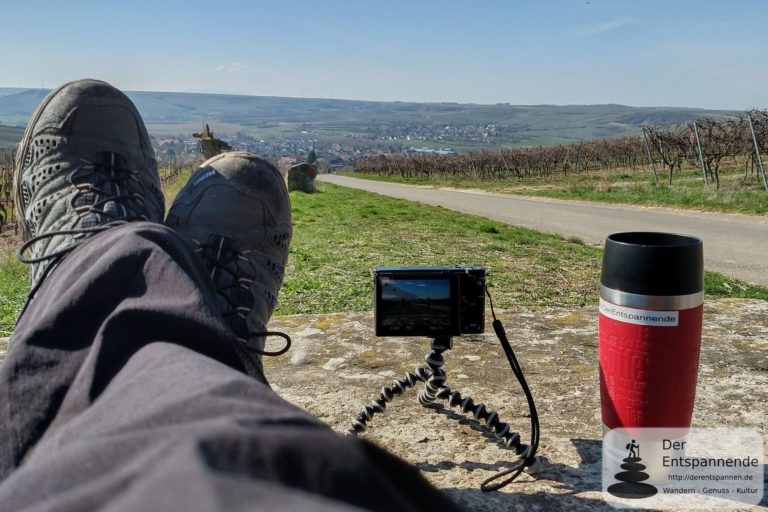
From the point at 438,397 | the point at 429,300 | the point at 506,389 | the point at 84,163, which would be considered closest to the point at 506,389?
the point at 506,389

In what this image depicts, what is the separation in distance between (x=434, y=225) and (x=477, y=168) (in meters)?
37.6

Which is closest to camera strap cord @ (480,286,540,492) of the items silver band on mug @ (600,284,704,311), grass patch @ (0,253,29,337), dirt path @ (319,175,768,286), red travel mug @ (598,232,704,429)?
red travel mug @ (598,232,704,429)

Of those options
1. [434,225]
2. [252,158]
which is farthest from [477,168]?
[252,158]

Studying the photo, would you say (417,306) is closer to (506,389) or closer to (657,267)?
(657,267)

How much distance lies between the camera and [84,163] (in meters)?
2.45

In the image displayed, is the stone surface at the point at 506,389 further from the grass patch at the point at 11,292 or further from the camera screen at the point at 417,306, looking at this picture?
the grass patch at the point at 11,292

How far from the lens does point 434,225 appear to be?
407 inches

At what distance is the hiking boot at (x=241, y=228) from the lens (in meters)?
1.95

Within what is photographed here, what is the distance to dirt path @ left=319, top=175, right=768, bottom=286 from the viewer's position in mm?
7746

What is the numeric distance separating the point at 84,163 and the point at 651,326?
2052 millimetres

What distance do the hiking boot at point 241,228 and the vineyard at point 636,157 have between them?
20.8m

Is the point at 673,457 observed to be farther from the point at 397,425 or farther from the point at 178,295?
the point at 178,295

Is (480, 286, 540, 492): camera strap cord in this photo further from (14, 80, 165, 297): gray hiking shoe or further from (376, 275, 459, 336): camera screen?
(14, 80, 165, 297): gray hiking shoe

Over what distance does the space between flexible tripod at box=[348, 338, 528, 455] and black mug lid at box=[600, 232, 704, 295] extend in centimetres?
56
